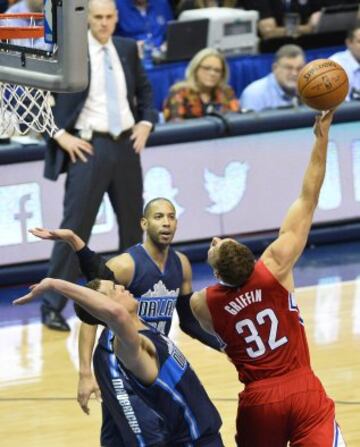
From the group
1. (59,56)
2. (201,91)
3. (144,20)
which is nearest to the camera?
(59,56)

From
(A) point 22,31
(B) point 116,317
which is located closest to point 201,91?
(A) point 22,31

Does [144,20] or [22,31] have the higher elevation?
[22,31]

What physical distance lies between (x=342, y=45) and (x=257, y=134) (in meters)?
3.07

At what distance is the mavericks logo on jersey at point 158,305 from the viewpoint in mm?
7414

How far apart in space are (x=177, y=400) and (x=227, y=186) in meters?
5.29

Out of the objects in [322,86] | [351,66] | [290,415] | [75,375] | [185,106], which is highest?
[322,86]

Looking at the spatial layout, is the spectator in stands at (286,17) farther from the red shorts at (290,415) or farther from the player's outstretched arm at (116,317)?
the player's outstretched arm at (116,317)

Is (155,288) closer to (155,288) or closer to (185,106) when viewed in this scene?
(155,288)

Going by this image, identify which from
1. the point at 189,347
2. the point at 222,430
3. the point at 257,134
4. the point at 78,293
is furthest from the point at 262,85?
the point at 78,293

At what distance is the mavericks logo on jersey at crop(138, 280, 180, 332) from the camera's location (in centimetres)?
741

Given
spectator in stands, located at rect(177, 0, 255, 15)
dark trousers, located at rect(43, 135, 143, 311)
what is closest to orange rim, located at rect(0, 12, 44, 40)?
dark trousers, located at rect(43, 135, 143, 311)

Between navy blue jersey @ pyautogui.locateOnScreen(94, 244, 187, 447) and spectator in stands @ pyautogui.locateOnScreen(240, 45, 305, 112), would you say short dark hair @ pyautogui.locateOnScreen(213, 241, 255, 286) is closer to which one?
navy blue jersey @ pyautogui.locateOnScreen(94, 244, 187, 447)

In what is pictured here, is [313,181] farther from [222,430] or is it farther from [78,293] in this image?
[222,430]

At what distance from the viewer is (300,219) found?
6.67 m
